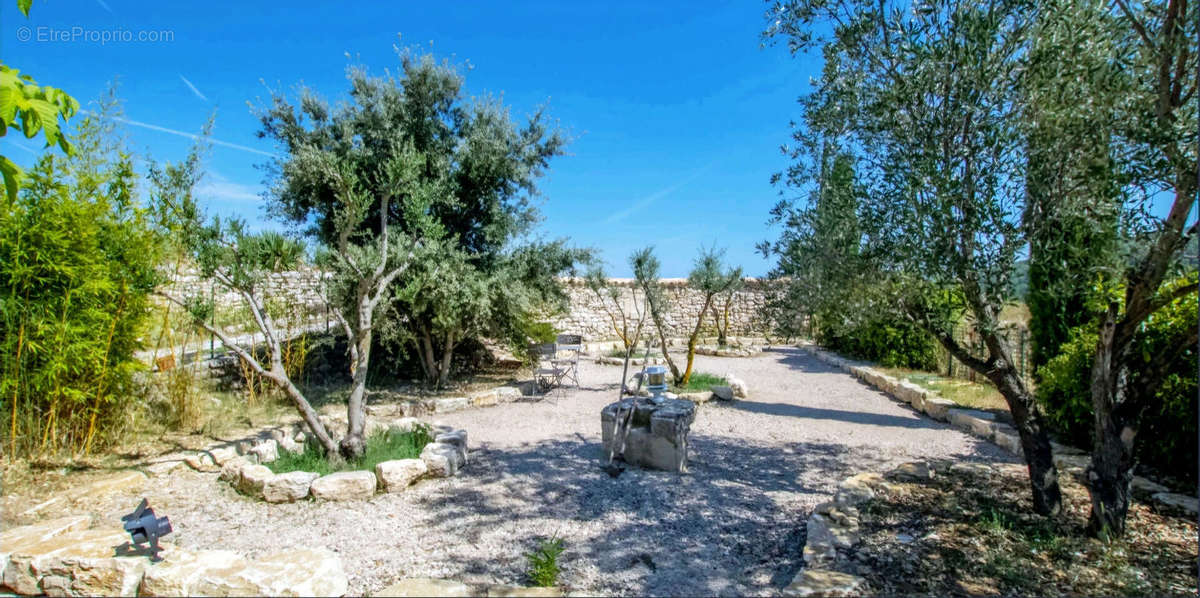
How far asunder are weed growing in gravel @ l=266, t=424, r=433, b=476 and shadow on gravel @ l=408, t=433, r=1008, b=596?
58cm

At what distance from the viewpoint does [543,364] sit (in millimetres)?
11602

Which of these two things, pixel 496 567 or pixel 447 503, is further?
pixel 447 503

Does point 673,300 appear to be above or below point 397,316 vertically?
above

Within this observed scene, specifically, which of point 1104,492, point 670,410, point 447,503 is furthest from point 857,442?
point 447,503

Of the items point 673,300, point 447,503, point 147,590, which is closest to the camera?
point 147,590

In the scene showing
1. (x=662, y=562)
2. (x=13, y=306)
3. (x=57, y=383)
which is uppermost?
(x=13, y=306)

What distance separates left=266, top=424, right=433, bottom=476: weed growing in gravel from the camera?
4.82 metres

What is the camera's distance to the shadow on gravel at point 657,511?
125 inches

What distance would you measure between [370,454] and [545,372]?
493 centimetres

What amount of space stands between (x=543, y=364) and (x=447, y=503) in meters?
7.27

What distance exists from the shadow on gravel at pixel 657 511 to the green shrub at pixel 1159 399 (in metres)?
1.85

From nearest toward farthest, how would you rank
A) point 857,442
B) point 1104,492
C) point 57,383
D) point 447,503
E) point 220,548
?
1. point 1104,492
2. point 220,548
3. point 447,503
4. point 57,383
5. point 857,442

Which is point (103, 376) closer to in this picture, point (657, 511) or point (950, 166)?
point (657, 511)

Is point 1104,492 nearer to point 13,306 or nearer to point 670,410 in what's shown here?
point 670,410
